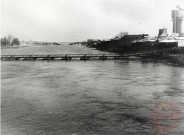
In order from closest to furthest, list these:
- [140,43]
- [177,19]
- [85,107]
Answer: [85,107]
[140,43]
[177,19]

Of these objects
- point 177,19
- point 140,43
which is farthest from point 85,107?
point 177,19

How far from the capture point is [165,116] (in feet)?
55.6

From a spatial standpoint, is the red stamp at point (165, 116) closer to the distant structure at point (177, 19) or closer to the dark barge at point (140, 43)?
the dark barge at point (140, 43)

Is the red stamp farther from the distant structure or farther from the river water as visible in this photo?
the distant structure

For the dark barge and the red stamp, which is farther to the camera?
the dark barge

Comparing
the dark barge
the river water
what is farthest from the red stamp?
the dark barge

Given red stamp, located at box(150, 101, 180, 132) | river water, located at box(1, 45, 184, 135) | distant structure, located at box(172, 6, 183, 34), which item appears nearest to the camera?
river water, located at box(1, 45, 184, 135)

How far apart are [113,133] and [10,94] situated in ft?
46.3

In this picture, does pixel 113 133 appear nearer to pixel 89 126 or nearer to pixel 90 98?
pixel 89 126

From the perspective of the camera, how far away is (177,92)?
23750 millimetres

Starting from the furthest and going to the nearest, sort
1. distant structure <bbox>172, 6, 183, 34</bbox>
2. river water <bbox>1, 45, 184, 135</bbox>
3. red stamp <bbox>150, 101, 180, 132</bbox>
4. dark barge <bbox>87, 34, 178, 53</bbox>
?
distant structure <bbox>172, 6, 183, 34</bbox> → dark barge <bbox>87, 34, 178, 53</bbox> → red stamp <bbox>150, 101, 180, 132</bbox> → river water <bbox>1, 45, 184, 135</bbox>

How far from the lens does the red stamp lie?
15055 mm

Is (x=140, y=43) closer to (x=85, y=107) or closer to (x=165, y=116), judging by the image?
(x=85, y=107)

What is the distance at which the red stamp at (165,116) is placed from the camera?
15055 mm
